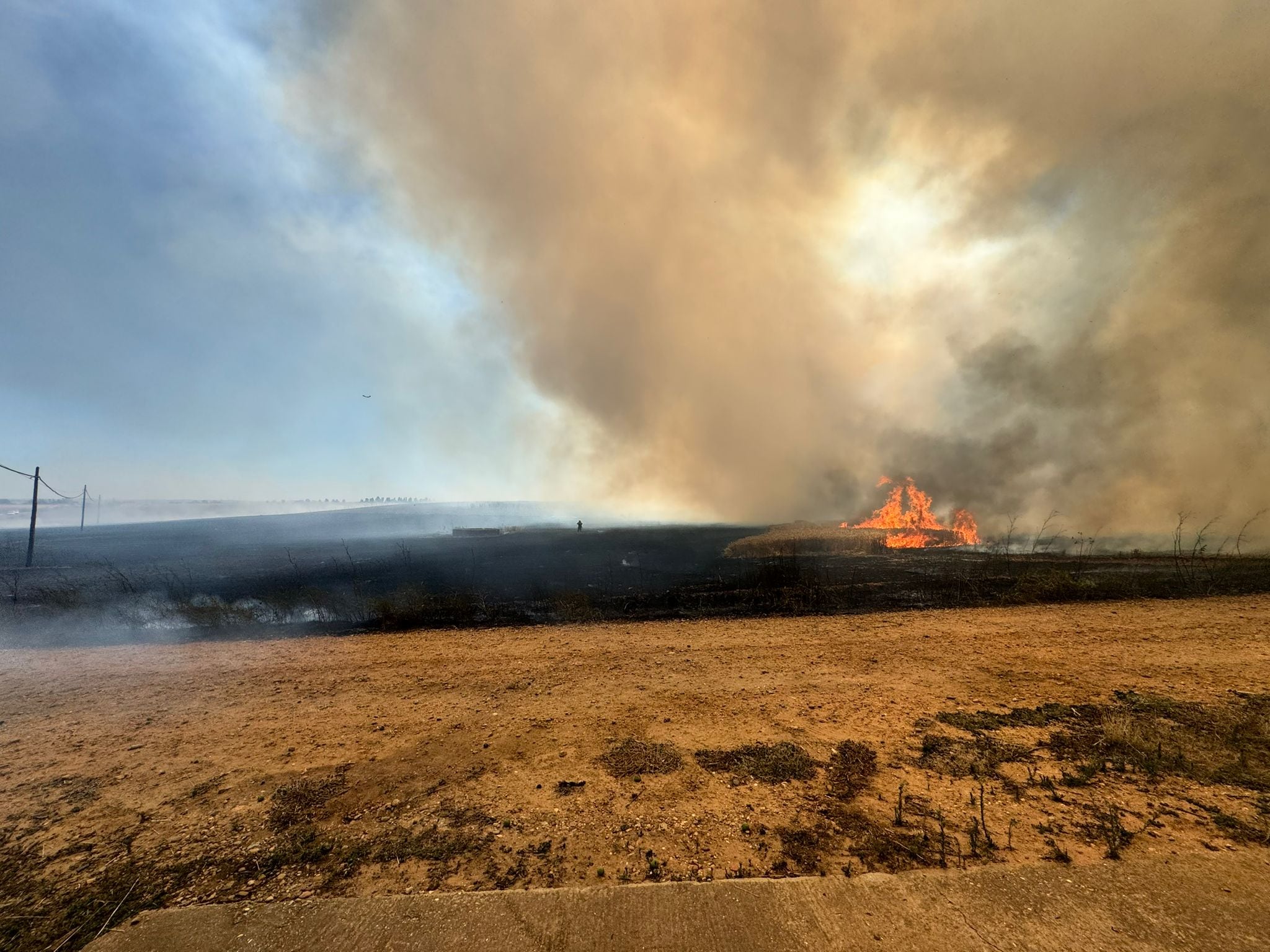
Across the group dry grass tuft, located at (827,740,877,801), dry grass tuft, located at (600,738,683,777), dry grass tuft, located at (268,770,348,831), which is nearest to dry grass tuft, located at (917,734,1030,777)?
dry grass tuft, located at (827,740,877,801)

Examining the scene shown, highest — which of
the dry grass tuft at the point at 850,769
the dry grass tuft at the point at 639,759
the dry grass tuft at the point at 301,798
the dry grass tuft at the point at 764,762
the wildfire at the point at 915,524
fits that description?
the wildfire at the point at 915,524

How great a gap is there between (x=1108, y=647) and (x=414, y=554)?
5204 centimetres

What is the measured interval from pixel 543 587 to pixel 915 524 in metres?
55.1

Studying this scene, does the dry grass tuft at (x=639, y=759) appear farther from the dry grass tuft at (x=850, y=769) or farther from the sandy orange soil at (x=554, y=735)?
the dry grass tuft at (x=850, y=769)

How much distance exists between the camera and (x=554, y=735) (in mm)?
8297

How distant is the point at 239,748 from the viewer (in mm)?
8211

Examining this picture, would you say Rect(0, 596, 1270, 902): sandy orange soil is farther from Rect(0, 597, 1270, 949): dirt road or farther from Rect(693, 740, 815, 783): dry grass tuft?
Rect(693, 740, 815, 783): dry grass tuft

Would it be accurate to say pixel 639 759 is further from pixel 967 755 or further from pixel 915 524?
pixel 915 524

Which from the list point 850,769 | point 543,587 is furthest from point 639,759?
point 543,587

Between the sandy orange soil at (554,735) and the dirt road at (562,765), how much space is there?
1.8 inches

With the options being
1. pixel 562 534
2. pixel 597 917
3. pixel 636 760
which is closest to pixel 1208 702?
pixel 636 760

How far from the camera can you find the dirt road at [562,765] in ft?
16.8

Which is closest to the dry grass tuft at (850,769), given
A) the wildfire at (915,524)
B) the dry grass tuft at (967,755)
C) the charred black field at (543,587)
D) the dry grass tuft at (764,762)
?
the dry grass tuft at (764,762)

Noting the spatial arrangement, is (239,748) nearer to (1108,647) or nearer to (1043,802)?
(1043,802)
